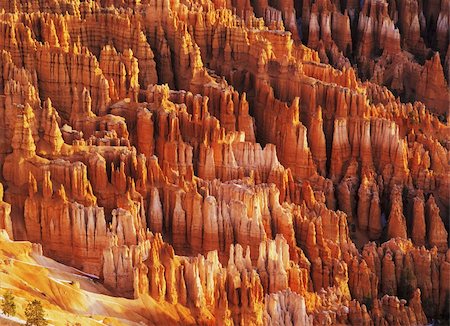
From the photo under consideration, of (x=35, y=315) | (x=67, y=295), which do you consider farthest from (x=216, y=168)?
(x=35, y=315)

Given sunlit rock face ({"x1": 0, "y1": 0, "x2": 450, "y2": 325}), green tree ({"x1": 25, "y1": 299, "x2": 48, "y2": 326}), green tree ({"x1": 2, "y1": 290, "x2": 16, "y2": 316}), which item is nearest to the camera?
green tree ({"x1": 25, "y1": 299, "x2": 48, "y2": 326})

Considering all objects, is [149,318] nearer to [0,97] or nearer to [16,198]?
[16,198]

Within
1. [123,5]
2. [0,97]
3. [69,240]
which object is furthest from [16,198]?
[123,5]

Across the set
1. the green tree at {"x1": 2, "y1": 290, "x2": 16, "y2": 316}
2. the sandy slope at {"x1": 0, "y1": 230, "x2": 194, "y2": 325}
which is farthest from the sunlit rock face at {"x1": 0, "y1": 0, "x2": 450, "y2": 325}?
the green tree at {"x1": 2, "y1": 290, "x2": 16, "y2": 316}

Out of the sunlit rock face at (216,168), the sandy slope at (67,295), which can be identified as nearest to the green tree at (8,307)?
the sandy slope at (67,295)

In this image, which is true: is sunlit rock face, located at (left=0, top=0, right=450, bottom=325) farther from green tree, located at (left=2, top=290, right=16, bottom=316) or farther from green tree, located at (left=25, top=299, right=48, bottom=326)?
green tree, located at (left=2, top=290, right=16, bottom=316)

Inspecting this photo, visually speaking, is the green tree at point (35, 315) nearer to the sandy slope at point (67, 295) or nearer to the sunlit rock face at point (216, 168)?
the sandy slope at point (67, 295)
